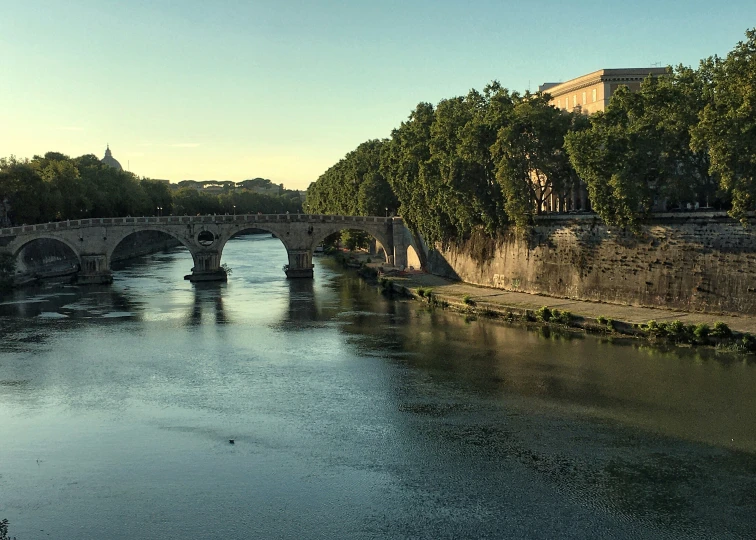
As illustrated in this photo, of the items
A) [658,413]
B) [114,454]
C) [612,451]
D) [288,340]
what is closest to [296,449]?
[114,454]

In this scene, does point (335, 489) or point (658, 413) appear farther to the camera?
point (658, 413)

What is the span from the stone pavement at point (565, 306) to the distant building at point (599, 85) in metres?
24.2

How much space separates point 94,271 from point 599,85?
51015 millimetres

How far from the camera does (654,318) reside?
43875 mm

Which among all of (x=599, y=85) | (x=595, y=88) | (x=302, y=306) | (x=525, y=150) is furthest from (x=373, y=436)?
(x=595, y=88)

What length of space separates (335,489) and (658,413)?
41.2 feet

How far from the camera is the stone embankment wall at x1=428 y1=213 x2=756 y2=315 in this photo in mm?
43656

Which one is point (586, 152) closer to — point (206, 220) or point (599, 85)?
point (599, 85)

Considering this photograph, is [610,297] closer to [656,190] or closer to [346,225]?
[656,190]

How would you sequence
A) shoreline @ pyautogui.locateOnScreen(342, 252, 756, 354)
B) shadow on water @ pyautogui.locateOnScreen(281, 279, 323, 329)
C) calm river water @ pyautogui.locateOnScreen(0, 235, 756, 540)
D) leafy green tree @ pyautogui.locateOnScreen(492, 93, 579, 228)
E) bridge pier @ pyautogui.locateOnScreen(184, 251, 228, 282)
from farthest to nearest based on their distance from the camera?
bridge pier @ pyautogui.locateOnScreen(184, 251, 228, 282) < leafy green tree @ pyautogui.locateOnScreen(492, 93, 579, 228) < shadow on water @ pyautogui.locateOnScreen(281, 279, 323, 329) < shoreline @ pyautogui.locateOnScreen(342, 252, 756, 354) < calm river water @ pyautogui.locateOnScreen(0, 235, 756, 540)

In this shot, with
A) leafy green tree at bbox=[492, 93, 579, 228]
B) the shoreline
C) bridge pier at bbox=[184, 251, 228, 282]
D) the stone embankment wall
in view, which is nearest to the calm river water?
the shoreline

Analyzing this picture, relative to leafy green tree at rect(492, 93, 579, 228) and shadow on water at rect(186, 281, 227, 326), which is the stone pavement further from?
shadow on water at rect(186, 281, 227, 326)

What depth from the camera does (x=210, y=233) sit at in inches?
3292

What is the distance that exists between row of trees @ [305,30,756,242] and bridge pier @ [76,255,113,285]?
93.2ft
